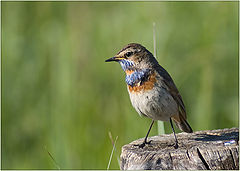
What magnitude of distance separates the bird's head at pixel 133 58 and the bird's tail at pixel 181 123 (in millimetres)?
752

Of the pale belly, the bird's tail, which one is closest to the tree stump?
the pale belly

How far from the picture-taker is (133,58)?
236 inches

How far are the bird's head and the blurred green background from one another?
1.65m

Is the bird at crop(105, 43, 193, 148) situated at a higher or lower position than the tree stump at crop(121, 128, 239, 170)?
higher

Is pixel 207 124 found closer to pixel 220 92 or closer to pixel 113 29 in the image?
pixel 220 92

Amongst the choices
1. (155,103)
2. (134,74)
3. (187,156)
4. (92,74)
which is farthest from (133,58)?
(92,74)

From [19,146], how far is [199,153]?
4.36 metres

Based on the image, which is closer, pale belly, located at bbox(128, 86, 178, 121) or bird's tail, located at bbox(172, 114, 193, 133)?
pale belly, located at bbox(128, 86, 178, 121)

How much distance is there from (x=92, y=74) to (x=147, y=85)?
323 centimetres

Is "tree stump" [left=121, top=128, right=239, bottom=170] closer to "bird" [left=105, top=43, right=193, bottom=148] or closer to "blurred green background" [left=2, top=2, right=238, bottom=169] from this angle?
"bird" [left=105, top=43, right=193, bottom=148]

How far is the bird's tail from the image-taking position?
621 cm

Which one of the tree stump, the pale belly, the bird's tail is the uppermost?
the pale belly

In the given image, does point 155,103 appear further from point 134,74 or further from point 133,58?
point 133,58

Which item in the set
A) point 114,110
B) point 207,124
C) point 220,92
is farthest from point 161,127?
point 220,92
